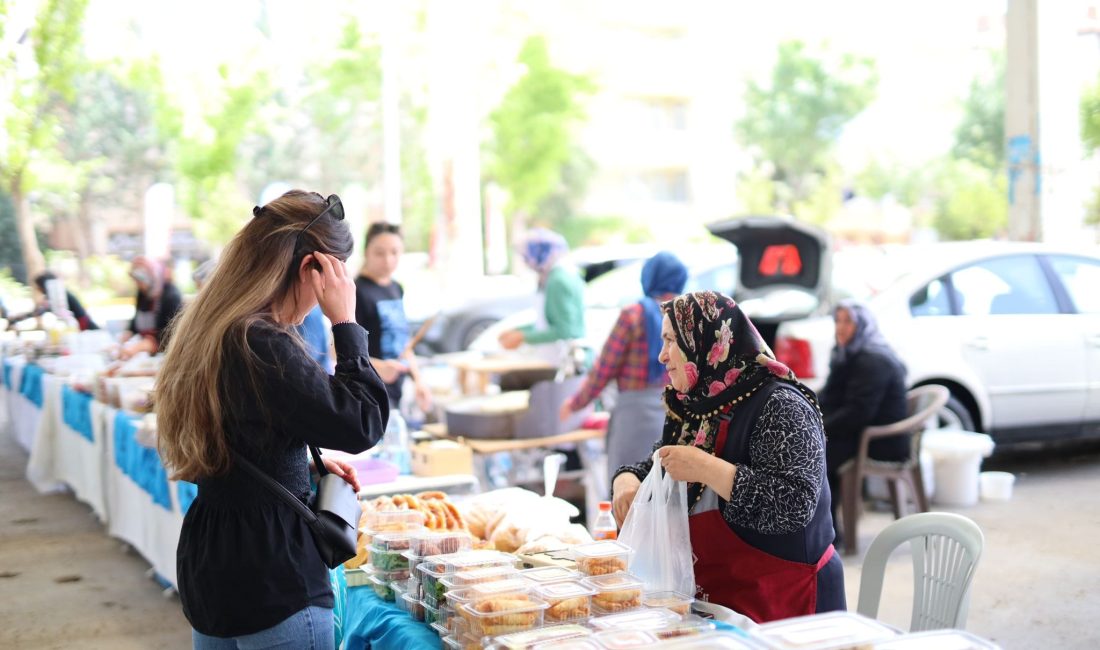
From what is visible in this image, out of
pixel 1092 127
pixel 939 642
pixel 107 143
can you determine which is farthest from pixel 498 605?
pixel 107 143

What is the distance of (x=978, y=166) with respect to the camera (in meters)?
40.4

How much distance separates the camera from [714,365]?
263cm

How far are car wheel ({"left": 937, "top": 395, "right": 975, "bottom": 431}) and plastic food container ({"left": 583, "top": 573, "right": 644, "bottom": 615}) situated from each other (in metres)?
5.22

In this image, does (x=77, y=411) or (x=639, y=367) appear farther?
(x=77, y=411)

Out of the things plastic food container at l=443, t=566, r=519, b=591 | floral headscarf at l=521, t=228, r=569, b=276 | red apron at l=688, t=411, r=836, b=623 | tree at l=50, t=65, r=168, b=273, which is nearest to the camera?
plastic food container at l=443, t=566, r=519, b=591

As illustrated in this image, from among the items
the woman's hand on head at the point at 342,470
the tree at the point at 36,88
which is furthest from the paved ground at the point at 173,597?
the woman's hand on head at the point at 342,470

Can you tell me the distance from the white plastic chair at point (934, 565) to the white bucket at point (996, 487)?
4387mm

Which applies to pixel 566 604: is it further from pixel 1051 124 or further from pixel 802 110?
pixel 802 110

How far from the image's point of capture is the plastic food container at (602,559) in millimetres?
2256

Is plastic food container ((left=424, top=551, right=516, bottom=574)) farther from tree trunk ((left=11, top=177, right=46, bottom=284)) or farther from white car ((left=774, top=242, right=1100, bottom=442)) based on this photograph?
tree trunk ((left=11, top=177, right=46, bottom=284))

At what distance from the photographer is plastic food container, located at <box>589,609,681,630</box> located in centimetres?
196

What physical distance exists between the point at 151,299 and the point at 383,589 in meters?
5.85

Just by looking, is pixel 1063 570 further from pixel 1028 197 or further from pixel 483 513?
pixel 1028 197

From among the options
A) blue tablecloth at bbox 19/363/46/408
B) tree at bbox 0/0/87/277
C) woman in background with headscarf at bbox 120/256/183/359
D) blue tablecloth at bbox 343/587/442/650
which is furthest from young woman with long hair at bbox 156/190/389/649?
blue tablecloth at bbox 19/363/46/408
